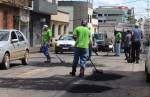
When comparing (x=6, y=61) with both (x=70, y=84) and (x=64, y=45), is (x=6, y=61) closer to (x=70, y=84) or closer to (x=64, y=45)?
(x=70, y=84)

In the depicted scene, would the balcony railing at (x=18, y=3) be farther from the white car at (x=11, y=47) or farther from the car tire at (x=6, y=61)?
the car tire at (x=6, y=61)

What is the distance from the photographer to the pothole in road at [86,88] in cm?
1387

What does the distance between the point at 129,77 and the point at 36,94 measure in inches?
208

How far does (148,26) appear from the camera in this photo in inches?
3949

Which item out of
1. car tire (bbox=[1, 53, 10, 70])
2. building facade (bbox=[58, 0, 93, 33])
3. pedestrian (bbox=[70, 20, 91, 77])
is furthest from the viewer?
building facade (bbox=[58, 0, 93, 33])

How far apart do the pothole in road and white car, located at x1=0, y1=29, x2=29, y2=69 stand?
20.8ft

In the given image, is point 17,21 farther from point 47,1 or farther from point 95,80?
point 95,80

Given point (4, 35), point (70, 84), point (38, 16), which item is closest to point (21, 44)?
point (4, 35)

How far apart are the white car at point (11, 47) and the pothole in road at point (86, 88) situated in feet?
20.8

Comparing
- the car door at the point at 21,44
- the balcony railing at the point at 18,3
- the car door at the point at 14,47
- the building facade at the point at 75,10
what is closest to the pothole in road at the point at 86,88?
the car door at the point at 14,47

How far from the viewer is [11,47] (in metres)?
21.5

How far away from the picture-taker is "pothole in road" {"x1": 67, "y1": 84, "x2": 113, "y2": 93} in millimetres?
13867

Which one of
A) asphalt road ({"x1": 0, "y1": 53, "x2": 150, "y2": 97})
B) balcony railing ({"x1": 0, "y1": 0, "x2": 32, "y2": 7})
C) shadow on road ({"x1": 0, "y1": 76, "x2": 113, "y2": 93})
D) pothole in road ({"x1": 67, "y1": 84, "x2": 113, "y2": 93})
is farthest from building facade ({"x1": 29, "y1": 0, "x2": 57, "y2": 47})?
pothole in road ({"x1": 67, "y1": 84, "x2": 113, "y2": 93})

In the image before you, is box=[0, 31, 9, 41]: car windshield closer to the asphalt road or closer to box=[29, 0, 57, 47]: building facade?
the asphalt road
